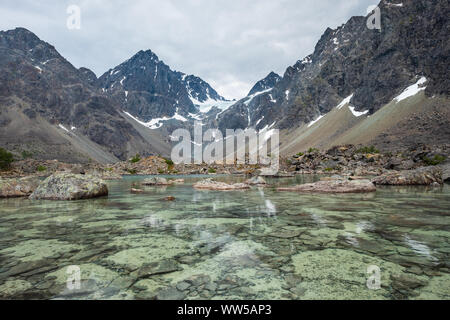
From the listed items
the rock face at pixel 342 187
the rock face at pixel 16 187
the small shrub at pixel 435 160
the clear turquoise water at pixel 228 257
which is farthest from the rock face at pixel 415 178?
the rock face at pixel 16 187

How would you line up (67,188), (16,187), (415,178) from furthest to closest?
(415,178)
(16,187)
(67,188)

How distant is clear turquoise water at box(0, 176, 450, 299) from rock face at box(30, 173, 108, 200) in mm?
5823

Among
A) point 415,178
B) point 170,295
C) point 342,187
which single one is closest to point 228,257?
point 170,295

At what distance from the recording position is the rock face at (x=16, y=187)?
15936 mm

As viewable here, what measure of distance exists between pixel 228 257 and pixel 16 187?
18714 mm

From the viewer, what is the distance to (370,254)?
4758 millimetres

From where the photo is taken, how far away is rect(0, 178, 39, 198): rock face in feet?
52.3

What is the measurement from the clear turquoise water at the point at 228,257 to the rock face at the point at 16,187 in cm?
1047

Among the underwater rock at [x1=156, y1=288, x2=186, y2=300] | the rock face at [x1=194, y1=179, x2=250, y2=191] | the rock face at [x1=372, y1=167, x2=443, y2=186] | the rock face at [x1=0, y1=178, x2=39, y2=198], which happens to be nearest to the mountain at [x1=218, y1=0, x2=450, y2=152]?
the rock face at [x1=372, y1=167, x2=443, y2=186]

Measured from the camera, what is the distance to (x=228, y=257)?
4.72m

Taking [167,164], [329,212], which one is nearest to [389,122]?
[167,164]

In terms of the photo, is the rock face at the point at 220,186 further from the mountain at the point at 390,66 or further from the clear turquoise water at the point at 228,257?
the mountain at the point at 390,66

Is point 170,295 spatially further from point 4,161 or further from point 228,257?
point 4,161
